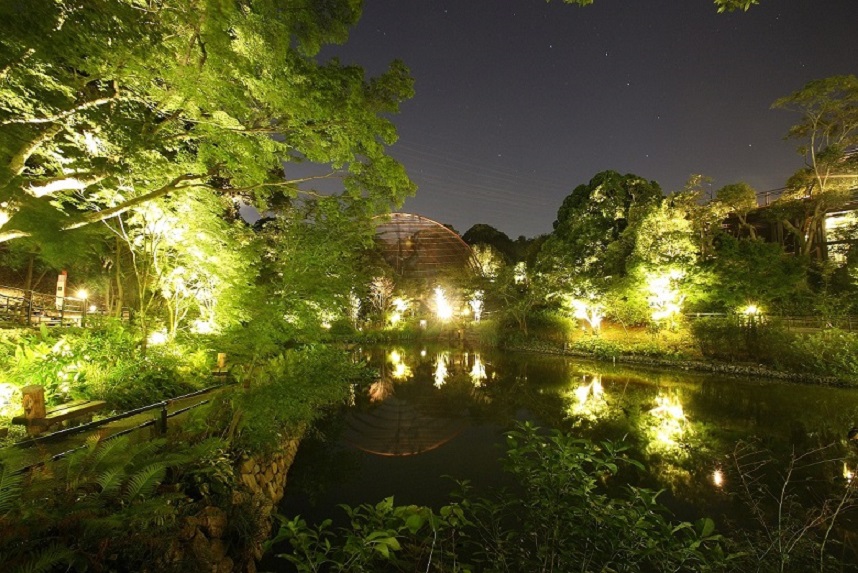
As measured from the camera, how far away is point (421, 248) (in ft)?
118

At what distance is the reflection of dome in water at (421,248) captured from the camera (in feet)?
107

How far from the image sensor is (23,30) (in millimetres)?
2801

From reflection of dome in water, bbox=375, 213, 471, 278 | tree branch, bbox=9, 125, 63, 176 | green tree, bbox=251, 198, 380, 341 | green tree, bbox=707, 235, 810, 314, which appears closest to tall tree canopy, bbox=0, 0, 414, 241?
tree branch, bbox=9, 125, 63, 176

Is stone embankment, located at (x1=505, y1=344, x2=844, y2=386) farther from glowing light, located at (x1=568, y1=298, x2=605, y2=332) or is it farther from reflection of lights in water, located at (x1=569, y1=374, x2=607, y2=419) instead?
reflection of lights in water, located at (x1=569, y1=374, x2=607, y2=419)

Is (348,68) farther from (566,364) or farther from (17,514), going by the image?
(566,364)

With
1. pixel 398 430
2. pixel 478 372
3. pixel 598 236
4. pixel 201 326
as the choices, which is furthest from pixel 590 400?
pixel 598 236

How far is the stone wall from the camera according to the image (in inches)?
116

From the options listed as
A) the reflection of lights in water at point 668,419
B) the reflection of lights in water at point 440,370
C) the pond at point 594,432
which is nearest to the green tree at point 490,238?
the reflection of lights in water at point 440,370

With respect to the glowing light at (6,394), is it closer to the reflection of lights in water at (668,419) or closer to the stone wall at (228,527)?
the stone wall at (228,527)

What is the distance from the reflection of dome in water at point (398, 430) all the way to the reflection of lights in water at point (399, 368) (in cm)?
351

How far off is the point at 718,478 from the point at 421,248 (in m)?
31.5

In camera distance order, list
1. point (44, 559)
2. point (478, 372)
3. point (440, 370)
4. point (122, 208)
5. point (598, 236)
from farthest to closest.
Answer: point (598, 236)
point (440, 370)
point (478, 372)
point (122, 208)
point (44, 559)

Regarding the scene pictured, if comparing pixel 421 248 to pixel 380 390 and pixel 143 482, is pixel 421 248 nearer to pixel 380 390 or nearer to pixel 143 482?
pixel 380 390

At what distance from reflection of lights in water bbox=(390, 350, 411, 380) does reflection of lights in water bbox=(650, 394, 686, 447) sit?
25.2 ft
